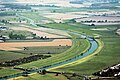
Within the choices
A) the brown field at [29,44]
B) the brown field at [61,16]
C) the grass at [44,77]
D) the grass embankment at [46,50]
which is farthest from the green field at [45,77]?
the brown field at [61,16]

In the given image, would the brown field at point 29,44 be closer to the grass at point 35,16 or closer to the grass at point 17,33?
the grass at point 17,33

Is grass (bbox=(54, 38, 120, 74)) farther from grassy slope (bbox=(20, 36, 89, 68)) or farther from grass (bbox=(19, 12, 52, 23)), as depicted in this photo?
grass (bbox=(19, 12, 52, 23))

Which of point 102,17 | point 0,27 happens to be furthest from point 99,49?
point 102,17

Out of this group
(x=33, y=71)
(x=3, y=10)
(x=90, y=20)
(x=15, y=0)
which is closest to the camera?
(x=33, y=71)

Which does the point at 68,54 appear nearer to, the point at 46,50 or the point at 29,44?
the point at 46,50

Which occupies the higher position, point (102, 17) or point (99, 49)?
point (102, 17)

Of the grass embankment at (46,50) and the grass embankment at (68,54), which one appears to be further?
the grass embankment at (46,50)

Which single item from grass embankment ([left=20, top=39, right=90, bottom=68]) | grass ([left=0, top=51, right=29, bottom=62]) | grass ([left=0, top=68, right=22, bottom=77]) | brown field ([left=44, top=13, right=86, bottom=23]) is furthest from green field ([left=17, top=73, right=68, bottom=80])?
brown field ([left=44, top=13, right=86, bottom=23])

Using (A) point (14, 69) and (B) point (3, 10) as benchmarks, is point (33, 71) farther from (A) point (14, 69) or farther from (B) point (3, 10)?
(B) point (3, 10)

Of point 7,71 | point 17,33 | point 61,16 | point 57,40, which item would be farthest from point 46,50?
point 61,16
